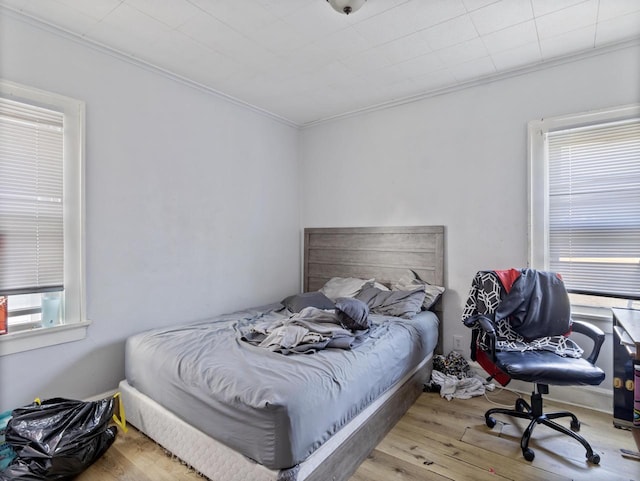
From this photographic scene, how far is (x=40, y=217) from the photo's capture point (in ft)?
7.24

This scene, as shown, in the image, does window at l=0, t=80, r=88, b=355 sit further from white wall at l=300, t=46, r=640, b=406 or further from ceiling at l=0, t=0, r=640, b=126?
white wall at l=300, t=46, r=640, b=406

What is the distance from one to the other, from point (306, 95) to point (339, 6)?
1.37 metres

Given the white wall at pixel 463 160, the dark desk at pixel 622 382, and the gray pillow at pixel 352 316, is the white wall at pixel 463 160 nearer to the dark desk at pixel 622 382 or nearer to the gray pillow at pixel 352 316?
the dark desk at pixel 622 382

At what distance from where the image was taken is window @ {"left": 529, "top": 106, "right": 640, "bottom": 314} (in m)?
2.42

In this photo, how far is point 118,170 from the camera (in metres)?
2.51

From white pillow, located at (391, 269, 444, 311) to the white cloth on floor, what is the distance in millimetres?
603

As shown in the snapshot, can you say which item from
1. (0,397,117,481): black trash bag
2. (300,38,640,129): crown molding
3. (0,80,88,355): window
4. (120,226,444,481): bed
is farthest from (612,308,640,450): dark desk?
(0,80,88,355): window

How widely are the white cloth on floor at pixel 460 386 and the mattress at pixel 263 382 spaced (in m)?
0.38

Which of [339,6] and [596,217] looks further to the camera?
[596,217]

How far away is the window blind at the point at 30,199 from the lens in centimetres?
208

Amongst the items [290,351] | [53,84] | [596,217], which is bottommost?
[290,351]

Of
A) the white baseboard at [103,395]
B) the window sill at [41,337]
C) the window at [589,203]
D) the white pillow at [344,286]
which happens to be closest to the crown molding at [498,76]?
the window at [589,203]

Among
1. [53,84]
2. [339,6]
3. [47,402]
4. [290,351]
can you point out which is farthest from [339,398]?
[53,84]

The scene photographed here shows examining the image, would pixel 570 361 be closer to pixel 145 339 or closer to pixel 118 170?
pixel 145 339
